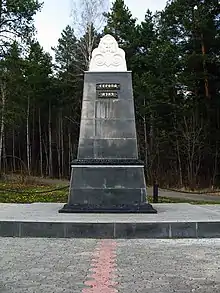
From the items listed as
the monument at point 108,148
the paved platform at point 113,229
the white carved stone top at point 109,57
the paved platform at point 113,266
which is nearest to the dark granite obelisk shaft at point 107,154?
the monument at point 108,148

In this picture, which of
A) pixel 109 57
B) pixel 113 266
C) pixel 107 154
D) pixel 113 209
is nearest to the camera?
pixel 113 266

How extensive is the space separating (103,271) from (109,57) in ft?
19.6

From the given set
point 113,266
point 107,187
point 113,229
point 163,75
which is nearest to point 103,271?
point 113,266

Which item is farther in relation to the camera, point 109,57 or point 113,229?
point 109,57

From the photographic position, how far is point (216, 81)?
22.9m

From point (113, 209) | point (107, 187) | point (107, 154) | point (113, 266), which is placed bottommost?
point (113, 266)

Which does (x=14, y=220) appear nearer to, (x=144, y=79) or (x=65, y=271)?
(x=65, y=271)

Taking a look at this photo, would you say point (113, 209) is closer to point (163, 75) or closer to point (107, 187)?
point (107, 187)

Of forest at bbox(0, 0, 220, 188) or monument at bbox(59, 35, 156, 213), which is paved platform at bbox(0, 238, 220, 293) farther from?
forest at bbox(0, 0, 220, 188)

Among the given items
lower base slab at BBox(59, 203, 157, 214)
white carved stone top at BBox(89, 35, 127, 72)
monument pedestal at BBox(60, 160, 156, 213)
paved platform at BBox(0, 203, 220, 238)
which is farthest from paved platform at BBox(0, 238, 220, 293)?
white carved stone top at BBox(89, 35, 127, 72)

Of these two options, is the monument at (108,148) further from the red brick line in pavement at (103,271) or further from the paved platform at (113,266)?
the red brick line in pavement at (103,271)

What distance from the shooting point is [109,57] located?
30.5 ft

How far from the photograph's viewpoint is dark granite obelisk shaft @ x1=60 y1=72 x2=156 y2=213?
8281 mm

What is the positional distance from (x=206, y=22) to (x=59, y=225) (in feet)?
60.4
